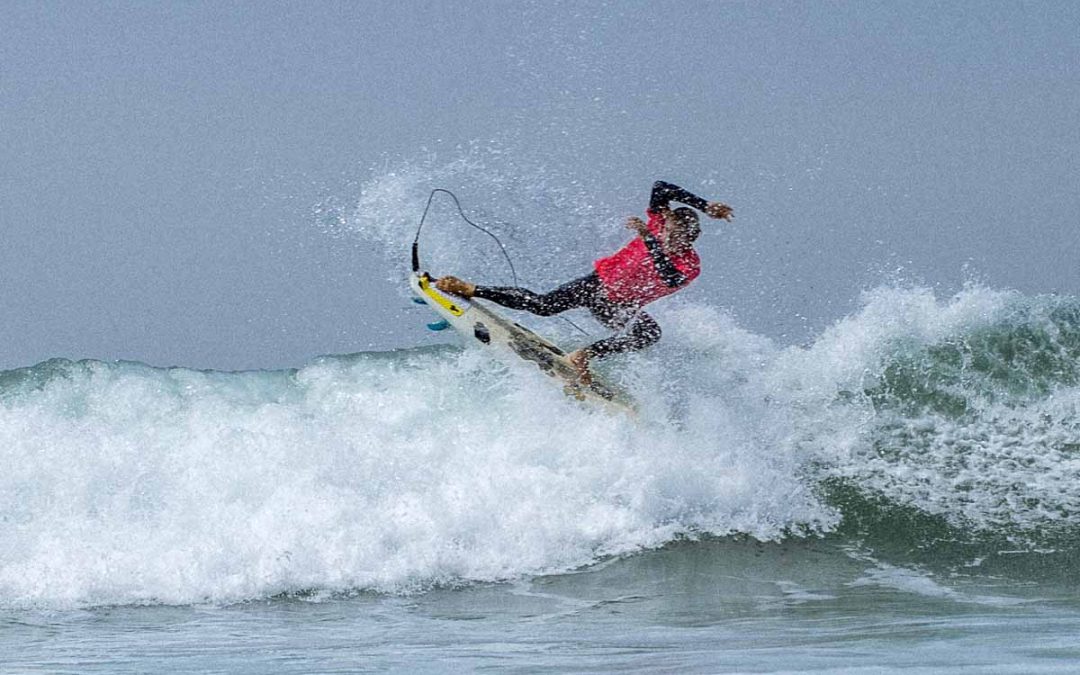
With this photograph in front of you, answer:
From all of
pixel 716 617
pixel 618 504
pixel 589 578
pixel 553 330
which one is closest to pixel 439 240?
pixel 553 330

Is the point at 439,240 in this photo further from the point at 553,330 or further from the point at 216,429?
the point at 216,429

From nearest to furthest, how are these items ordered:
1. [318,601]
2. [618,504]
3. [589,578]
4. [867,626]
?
[867,626] → [318,601] → [589,578] → [618,504]

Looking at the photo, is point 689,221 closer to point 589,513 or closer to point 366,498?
point 589,513


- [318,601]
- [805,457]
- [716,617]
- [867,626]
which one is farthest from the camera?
[805,457]

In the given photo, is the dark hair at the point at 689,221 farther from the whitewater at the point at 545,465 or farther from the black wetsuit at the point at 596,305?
the whitewater at the point at 545,465

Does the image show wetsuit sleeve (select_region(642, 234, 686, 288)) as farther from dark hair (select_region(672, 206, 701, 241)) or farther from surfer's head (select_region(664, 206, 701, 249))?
dark hair (select_region(672, 206, 701, 241))

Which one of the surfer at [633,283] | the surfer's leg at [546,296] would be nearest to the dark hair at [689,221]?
the surfer at [633,283]

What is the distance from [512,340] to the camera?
31.7 feet

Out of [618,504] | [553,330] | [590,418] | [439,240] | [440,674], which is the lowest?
[440,674]

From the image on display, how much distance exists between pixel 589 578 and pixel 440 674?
294 cm

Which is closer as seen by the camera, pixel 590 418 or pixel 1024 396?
pixel 590 418

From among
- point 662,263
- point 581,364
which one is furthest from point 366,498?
point 662,263

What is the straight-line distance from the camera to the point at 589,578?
8070 millimetres

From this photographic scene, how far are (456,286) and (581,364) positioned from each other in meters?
1.05
